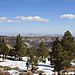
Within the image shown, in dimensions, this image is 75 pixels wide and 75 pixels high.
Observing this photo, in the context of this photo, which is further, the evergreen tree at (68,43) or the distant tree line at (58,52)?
the evergreen tree at (68,43)

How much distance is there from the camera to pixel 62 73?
6056 centimetres

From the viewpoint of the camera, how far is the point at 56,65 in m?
54.0

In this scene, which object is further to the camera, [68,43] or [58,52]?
[68,43]

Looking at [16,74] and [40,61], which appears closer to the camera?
Result: [16,74]

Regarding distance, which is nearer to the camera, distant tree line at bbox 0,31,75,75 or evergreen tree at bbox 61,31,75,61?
distant tree line at bbox 0,31,75,75

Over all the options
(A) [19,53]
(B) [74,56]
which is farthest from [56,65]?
(A) [19,53]

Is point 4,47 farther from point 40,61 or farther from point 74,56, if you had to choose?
point 74,56

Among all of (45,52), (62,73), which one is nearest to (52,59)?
(62,73)

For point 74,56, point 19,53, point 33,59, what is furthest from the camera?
point 19,53

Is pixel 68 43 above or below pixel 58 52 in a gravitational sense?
above

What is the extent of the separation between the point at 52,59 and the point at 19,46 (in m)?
33.7

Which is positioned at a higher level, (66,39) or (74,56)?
(66,39)

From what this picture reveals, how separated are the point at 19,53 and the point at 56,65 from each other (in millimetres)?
35800

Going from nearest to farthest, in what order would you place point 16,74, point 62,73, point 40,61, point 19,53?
1. point 16,74
2. point 62,73
3. point 19,53
4. point 40,61
